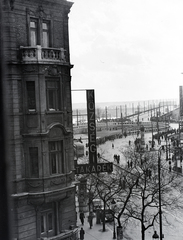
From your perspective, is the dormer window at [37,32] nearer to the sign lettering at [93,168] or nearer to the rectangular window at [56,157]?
the rectangular window at [56,157]

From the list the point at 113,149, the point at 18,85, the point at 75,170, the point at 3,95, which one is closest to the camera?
the point at 3,95

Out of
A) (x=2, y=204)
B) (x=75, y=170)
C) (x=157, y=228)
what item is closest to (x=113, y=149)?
(x=157, y=228)

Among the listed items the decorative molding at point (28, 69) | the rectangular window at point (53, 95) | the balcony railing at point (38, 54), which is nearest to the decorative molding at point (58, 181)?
the rectangular window at point (53, 95)

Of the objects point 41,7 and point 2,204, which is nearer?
point 2,204

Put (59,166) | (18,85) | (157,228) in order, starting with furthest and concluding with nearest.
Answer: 1. (157,228)
2. (59,166)
3. (18,85)

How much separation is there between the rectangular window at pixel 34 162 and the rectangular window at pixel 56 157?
67 cm

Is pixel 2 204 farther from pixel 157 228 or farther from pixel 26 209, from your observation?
pixel 157 228

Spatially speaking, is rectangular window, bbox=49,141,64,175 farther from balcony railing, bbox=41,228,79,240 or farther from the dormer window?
the dormer window

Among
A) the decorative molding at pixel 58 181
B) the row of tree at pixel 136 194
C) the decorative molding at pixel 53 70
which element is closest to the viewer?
the decorative molding at pixel 53 70

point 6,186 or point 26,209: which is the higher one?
point 6,186

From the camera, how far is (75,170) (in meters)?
17.0

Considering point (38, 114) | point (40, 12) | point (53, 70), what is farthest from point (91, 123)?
point (40, 12)

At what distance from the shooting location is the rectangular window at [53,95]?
15.4m

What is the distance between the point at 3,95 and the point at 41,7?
14.7 m
